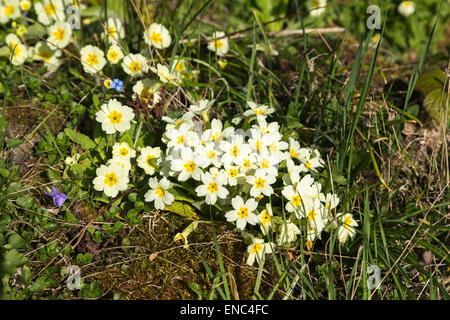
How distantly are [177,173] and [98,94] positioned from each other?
96 cm

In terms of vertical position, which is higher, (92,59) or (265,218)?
(92,59)

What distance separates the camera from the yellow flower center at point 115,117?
212 cm

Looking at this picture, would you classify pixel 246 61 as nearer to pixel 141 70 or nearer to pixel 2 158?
pixel 141 70

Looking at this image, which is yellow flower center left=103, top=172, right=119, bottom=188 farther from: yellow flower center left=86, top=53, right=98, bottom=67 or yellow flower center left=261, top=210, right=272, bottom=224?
yellow flower center left=86, top=53, right=98, bottom=67

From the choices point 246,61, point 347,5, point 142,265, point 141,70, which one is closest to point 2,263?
point 142,265

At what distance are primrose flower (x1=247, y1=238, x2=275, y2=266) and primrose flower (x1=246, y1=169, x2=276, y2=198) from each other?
9.2 inches

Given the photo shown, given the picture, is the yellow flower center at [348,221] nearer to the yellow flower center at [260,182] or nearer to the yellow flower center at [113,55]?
the yellow flower center at [260,182]

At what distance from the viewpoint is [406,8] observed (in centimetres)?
382

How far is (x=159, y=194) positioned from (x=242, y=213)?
44cm

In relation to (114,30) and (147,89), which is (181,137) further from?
(114,30)

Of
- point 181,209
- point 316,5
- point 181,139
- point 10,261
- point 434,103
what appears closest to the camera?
point 10,261

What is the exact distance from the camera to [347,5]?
394 cm

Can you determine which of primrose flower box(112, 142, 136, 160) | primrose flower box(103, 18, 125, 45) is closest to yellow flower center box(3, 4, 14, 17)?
primrose flower box(103, 18, 125, 45)

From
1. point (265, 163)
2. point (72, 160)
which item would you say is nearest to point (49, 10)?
point (72, 160)
